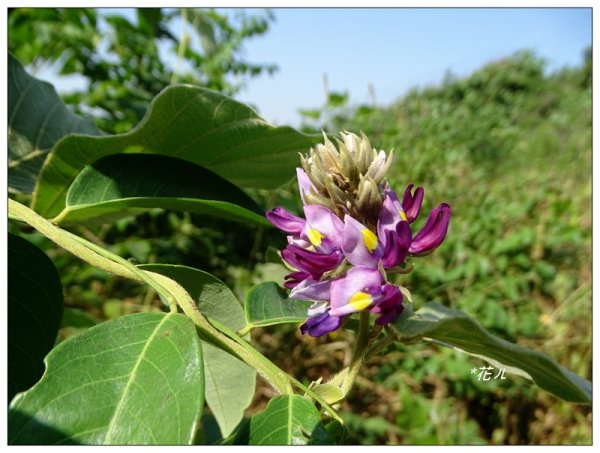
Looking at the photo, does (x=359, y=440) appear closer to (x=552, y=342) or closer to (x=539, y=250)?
(x=552, y=342)

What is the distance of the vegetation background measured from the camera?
210cm

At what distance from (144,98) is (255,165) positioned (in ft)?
4.51

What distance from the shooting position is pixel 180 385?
20.1 inches

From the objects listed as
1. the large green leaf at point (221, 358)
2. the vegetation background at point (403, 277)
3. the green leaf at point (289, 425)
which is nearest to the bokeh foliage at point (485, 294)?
the vegetation background at point (403, 277)

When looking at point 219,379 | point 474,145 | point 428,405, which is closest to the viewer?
point 219,379

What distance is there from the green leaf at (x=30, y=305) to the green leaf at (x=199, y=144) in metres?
0.10

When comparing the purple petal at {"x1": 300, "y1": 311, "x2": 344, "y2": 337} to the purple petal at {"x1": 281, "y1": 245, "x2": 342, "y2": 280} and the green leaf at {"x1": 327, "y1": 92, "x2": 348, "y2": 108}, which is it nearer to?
the purple petal at {"x1": 281, "y1": 245, "x2": 342, "y2": 280}

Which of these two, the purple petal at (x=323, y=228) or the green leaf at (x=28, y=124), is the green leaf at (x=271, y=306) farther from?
the green leaf at (x=28, y=124)

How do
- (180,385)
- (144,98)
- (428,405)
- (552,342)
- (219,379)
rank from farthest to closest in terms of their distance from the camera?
(552,342)
(428,405)
(144,98)
(219,379)
(180,385)

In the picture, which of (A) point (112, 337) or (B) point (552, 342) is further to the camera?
(B) point (552, 342)

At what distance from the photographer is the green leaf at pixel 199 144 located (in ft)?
2.49

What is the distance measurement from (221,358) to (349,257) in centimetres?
23

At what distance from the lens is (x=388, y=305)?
1.92 ft

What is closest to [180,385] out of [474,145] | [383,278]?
[383,278]
